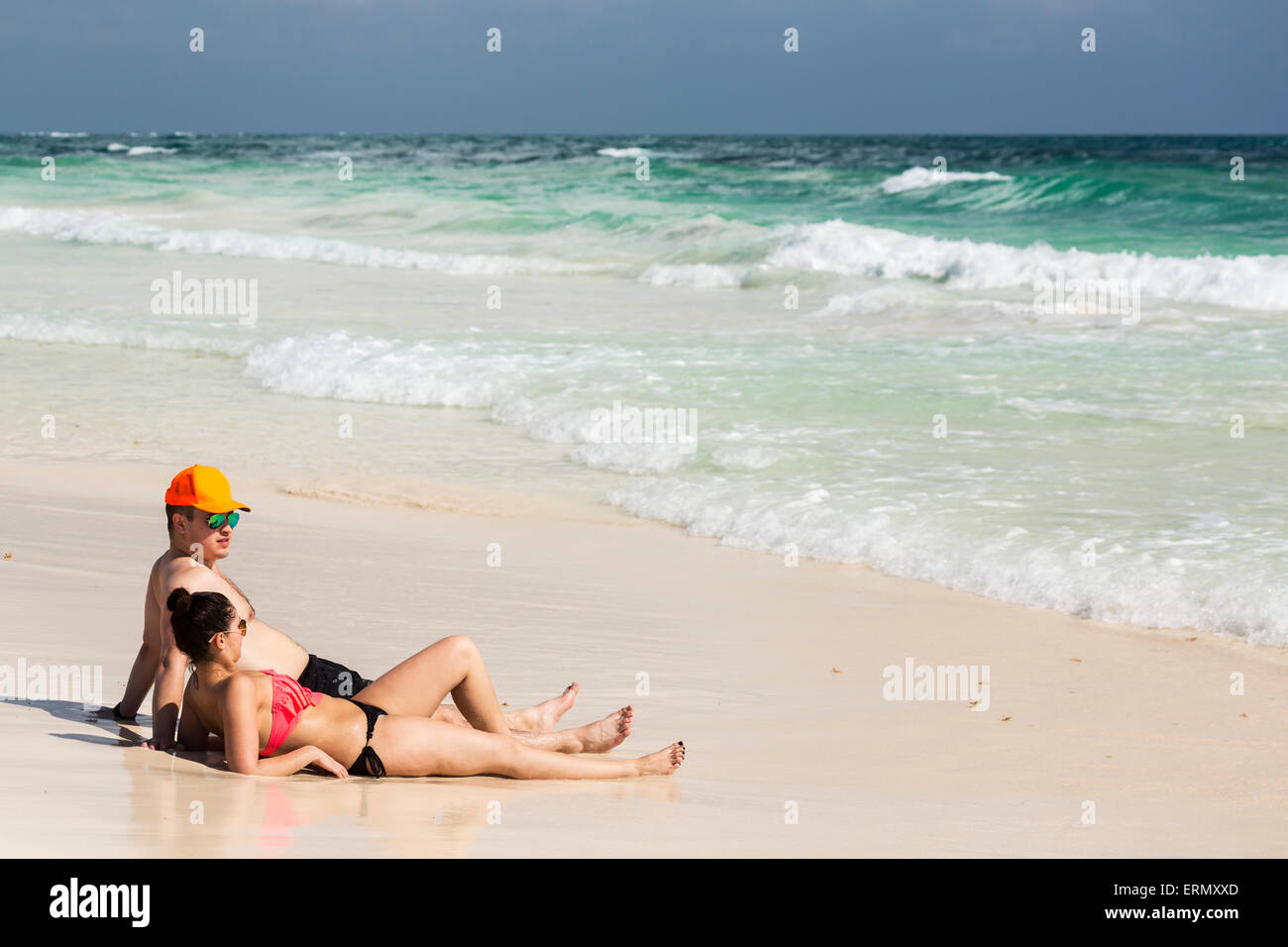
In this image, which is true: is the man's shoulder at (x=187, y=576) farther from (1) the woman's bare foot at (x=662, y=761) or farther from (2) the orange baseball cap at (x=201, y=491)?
(1) the woman's bare foot at (x=662, y=761)

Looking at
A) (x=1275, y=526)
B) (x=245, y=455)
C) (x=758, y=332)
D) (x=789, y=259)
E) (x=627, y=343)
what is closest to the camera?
(x=1275, y=526)

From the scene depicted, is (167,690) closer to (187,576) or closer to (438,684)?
(187,576)

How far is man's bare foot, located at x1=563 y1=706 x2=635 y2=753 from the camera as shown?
475 cm

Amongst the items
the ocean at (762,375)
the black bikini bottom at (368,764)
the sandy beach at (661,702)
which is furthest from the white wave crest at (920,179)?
→ the black bikini bottom at (368,764)

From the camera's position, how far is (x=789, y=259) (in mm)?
24344

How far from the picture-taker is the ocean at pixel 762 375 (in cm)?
810

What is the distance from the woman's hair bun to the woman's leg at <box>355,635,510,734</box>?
688 mm

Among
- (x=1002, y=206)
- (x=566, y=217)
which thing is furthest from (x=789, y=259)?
(x=1002, y=206)

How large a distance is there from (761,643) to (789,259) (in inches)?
735

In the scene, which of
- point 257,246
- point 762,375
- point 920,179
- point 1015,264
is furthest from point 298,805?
point 920,179

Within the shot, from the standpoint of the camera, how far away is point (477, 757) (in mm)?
4410
